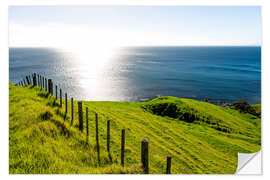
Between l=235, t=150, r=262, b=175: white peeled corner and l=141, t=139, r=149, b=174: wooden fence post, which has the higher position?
l=141, t=139, r=149, b=174: wooden fence post

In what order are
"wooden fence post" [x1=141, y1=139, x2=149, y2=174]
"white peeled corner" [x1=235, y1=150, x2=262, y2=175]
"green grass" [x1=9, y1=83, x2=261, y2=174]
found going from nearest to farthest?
"wooden fence post" [x1=141, y1=139, x2=149, y2=174] → "green grass" [x1=9, y1=83, x2=261, y2=174] → "white peeled corner" [x1=235, y1=150, x2=262, y2=175]

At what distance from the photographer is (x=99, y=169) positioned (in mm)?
5293

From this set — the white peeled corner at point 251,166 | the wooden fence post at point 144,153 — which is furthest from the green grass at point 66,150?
the white peeled corner at point 251,166

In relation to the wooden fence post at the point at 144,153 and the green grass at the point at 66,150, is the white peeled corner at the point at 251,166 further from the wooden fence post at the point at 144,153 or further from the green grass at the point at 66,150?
the wooden fence post at the point at 144,153

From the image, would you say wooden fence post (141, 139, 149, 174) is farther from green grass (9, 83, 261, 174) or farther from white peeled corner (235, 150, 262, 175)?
white peeled corner (235, 150, 262, 175)

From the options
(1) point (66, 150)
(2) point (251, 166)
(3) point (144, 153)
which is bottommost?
(2) point (251, 166)

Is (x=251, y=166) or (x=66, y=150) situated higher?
(x=66, y=150)

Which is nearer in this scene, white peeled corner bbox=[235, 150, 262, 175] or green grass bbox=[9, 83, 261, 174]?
green grass bbox=[9, 83, 261, 174]

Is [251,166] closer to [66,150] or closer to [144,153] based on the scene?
[144,153]

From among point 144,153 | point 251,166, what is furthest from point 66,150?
point 251,166

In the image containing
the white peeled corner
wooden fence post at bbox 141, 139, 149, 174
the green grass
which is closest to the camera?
wooden fence post at bbox 141, 139, 149, 174

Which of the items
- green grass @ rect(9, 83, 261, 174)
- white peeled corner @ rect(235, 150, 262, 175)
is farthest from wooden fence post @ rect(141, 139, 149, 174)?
white peeled corner @ rect(235, 150, 262, 175)
